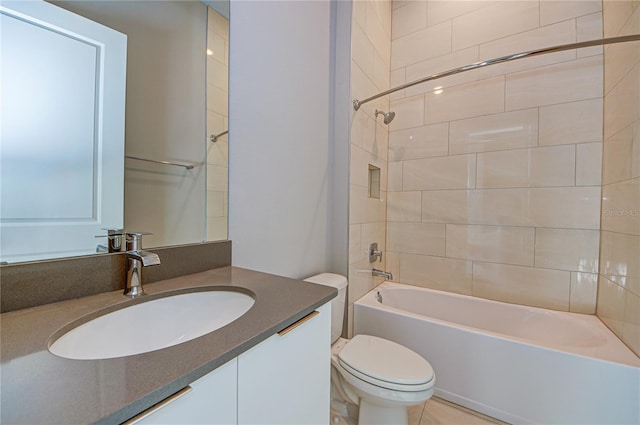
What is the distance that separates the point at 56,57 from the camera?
0.69m

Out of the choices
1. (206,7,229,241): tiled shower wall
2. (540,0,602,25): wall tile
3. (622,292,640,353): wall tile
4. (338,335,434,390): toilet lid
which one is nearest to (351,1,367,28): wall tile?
(206,7,229,241): tiled shower wall

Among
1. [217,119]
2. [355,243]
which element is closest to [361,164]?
[355,243]

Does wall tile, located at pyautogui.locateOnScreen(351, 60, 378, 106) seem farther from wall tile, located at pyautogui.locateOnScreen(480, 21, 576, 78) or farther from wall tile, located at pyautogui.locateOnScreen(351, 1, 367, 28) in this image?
wall tile, located at pyautogui.locateOnScreen(480, 21, 576, 78)

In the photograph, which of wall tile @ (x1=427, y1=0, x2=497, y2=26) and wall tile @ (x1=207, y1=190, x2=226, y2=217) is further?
wall tile @ (x1=427, y1=0, x2=497, y2=26)

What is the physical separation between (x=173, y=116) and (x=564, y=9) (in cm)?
254

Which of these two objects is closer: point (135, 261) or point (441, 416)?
point (135, 261)

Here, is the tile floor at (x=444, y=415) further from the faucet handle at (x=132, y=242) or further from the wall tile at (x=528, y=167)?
the faucet handle at (x=132, y=242)

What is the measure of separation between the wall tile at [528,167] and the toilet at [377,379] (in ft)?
4.67

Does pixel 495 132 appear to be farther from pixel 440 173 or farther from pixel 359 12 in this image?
pixel 359 12

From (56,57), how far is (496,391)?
2.26 meters

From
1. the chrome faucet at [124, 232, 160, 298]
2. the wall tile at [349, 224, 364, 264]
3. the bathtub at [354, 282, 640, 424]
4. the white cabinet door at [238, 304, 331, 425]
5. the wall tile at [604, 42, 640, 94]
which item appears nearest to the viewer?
the white cabinet door at [238, 304, 331, 425]

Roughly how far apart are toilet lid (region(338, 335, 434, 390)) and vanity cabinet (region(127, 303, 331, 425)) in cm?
40

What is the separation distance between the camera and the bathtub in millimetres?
1190

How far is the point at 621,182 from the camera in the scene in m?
1.41
